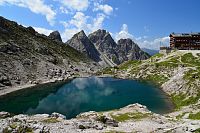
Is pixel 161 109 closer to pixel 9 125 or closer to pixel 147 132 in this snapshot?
pixel 147 132

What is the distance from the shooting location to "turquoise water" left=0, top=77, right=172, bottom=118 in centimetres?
10381

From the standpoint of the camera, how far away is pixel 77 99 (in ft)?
414

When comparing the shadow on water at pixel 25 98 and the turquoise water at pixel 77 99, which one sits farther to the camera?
the shadow on water at pixel 25 98

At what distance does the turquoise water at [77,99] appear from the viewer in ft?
341

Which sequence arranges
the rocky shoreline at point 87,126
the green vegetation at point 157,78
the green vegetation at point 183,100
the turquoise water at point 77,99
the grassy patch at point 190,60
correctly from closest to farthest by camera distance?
the rocky shoreline at point 87,126, the green vegetation at point 183,100, the turquoise water at point 77,99, the green vegetation at point 157,78, the grassy patch at point 190,60

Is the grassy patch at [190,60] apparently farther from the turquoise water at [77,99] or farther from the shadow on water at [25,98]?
the shadow on water at [25,98]

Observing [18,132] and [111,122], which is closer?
[18,132]

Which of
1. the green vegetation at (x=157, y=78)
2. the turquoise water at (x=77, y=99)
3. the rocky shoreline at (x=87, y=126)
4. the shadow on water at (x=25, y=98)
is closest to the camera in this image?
the rocky shoreline at (x=87, y=126)

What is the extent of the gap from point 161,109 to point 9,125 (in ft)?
214

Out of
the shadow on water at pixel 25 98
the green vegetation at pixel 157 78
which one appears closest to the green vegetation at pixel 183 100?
the green vegetation at pixel 157 78

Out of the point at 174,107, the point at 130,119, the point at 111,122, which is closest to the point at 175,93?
the point at 174,107

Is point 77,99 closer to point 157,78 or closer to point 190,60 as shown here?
point 157,78

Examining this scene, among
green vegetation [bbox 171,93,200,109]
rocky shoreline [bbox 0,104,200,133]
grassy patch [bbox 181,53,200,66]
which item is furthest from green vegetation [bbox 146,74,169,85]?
rocky shoreline [bbox 0,104,200,133]

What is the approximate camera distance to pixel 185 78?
416ft
